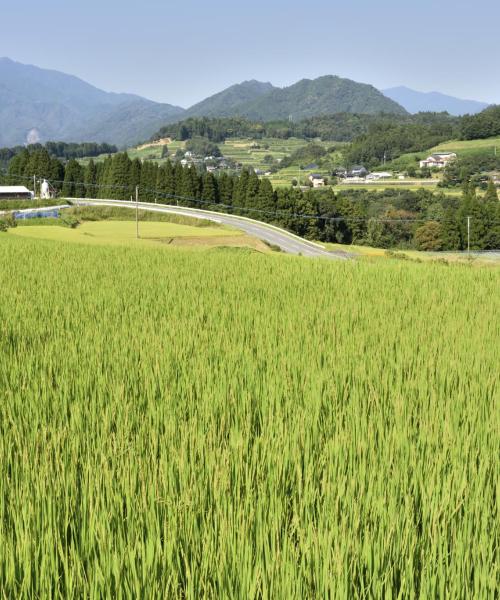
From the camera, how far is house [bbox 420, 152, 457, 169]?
516 ft

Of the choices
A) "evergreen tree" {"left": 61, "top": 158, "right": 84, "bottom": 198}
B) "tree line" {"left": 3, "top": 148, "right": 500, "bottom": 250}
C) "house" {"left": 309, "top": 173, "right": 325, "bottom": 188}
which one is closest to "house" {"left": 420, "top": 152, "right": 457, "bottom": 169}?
"house" {"left": 309, "top": 173, "right": 325, "bottom": 188}

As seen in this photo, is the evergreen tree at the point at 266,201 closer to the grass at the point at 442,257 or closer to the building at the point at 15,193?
the grass at the point at 442,257

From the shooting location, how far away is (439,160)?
161875mm

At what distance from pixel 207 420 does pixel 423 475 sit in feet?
4.11

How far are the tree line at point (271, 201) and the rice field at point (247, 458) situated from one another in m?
69.2

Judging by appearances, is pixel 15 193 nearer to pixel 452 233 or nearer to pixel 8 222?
pixel 8 222

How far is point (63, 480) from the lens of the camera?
2.69 metres

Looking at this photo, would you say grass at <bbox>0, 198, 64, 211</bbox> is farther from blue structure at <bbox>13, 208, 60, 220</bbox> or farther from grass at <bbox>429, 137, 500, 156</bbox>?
grass at <bbox>429, 137, 500, 156</bbox>

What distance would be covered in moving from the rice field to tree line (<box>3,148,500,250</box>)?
2725 inches

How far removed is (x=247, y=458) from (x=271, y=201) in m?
73.8

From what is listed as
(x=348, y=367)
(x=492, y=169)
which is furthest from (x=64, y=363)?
(x=492, y=169)

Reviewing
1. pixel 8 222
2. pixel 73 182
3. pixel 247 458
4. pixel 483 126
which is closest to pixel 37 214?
pixel 8 222

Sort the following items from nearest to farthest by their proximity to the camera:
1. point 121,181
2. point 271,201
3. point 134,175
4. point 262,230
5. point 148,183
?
1. point 262,230
2. point 271,201
3. point 148,183
4. point 121,181
5. point 134,175

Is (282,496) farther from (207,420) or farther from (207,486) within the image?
(207,420)
